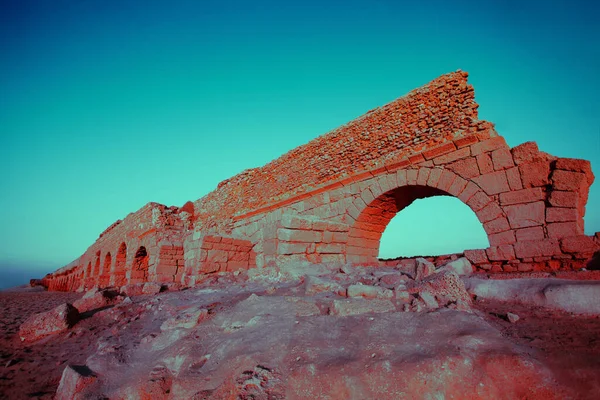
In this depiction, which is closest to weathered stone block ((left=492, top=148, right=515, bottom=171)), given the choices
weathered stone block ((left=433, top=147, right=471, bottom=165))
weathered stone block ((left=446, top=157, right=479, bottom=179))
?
weathered stone block ((left=446, top=157, right=479, bottom=179))

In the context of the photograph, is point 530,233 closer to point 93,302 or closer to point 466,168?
point 466,168

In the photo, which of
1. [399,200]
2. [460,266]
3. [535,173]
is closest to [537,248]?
[535,173]

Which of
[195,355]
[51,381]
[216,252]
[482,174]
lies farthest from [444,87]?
[51,381]

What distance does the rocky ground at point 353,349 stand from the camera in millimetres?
1371

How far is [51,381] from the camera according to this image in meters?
2.54

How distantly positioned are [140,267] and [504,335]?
13.1 meters

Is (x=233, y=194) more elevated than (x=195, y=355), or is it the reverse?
(x=233, y=194)

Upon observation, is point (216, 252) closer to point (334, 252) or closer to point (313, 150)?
point (334, 252)

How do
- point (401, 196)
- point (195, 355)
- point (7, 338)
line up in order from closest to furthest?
point (195, 355), point (7, 338), point (401, 196)

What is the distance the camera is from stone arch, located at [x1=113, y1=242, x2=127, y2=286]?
1427 centimetres

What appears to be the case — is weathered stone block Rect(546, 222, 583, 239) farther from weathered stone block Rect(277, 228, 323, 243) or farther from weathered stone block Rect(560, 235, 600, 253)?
weathered stone block Rect(277, 228, 323, 243)

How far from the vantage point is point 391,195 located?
719 cm

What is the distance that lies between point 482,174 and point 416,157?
136 cm

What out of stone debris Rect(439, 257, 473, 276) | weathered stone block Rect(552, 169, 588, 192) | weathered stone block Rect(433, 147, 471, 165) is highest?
weathered stone block Rect(433, 147, 471, 165)
